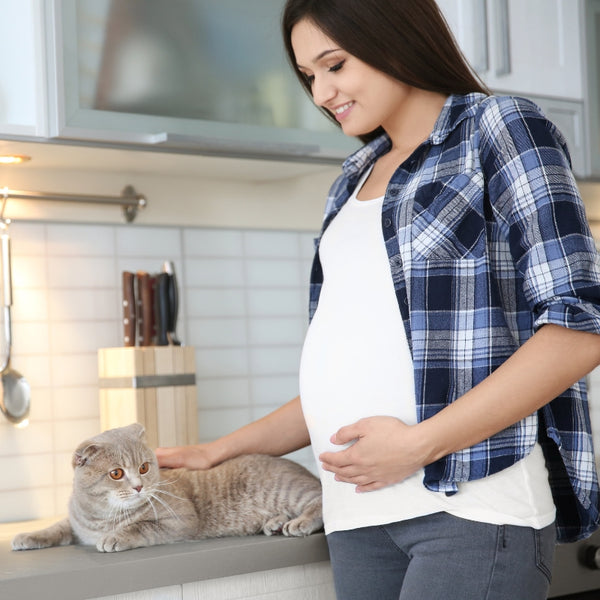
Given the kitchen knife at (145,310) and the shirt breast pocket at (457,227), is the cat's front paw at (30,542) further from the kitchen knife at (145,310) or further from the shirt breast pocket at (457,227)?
the shirt breast pocket at (457,227)

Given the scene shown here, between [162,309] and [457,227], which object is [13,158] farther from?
[457,227]

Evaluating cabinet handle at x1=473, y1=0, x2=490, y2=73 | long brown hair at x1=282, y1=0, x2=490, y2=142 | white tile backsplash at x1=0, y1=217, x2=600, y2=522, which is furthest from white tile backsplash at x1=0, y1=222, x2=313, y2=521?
long brown hair at x1=282, y1=0, x2=490, y2=142

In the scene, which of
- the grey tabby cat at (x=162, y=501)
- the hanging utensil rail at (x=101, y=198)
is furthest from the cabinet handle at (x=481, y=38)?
the grey tabby cat at (x=162, y=501)

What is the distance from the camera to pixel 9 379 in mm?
1788

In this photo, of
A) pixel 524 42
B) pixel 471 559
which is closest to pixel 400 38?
pixel 471 559

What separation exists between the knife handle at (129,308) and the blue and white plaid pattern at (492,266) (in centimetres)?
83

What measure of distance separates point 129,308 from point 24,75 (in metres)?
0.50

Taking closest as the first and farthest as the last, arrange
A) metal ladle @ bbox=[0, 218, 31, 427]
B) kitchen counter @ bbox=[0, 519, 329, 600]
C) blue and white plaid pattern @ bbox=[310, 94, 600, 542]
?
blue and white plaid pattern @ bbox=[310, 94, 600, 542] < kitchen counter @ bbox=[0, 519, 329, 600] < metal ladle @ bbox=[0, 218, 31, 427]

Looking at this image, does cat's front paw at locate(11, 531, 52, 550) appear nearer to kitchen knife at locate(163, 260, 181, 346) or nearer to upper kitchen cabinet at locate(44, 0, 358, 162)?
kitchen knife at locate(163, 260, 181, 346)

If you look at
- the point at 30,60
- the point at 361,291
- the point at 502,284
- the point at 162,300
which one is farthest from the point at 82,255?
the point at 502,284

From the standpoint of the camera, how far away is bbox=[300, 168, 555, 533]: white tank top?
1.01 metres

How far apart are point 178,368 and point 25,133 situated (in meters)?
0.53

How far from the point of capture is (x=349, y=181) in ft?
4.47

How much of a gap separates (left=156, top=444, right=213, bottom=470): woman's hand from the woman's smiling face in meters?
0.58
